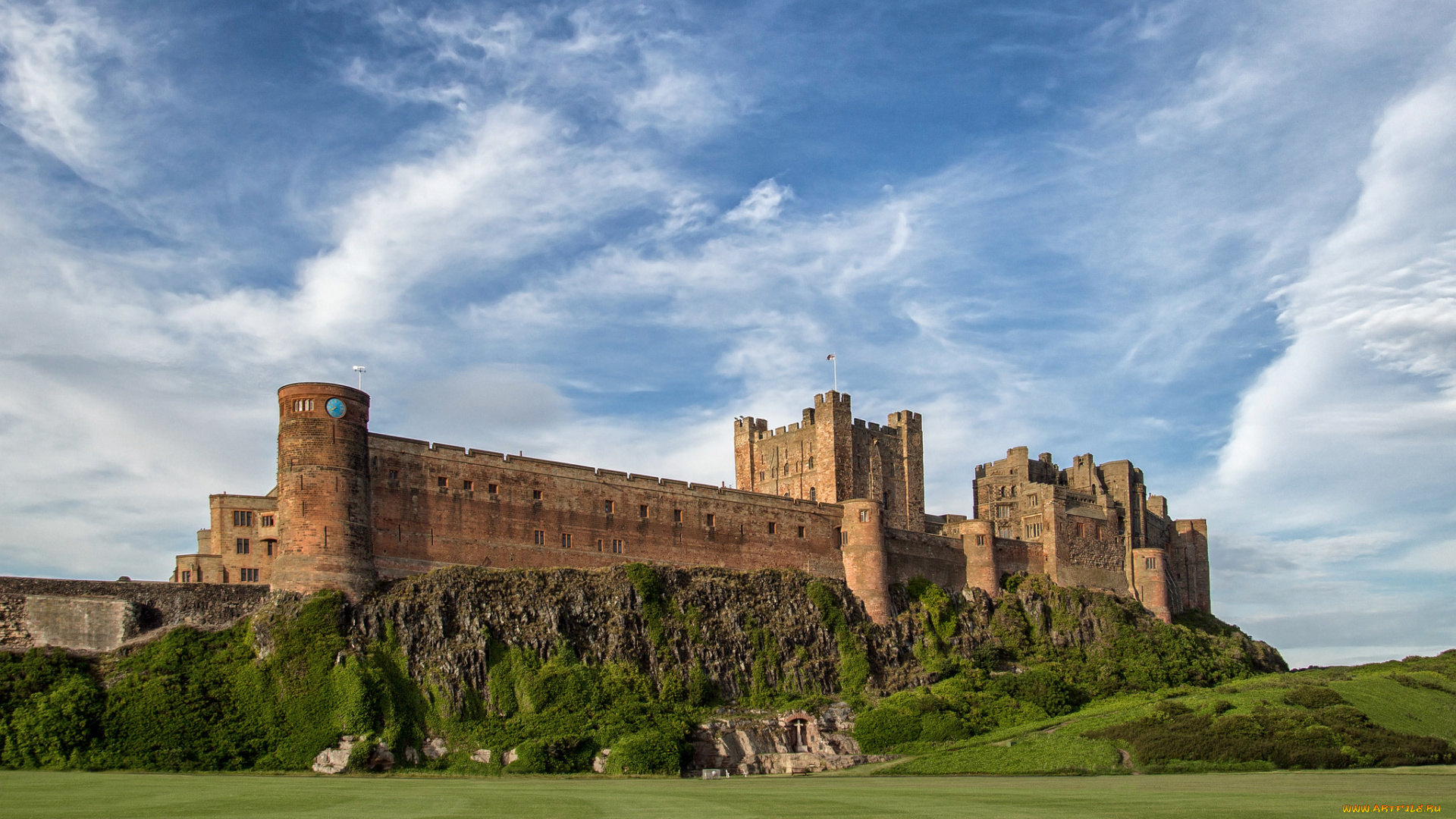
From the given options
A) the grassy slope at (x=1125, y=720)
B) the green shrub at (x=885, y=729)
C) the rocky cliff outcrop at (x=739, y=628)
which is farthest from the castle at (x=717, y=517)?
the grassy slope at (x=1125, y=720)

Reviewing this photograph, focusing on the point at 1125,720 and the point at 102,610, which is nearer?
the point at 102,610

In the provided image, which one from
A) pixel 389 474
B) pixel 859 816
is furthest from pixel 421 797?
pixel 389 474

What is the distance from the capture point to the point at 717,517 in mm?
87750

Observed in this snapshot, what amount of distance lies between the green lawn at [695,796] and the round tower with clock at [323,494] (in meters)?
13.9

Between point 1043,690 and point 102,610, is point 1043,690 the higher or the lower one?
the lower one

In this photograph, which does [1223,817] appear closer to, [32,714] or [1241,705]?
[1241,705]

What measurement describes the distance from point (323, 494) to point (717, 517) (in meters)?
28.0

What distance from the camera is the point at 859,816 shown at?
3894 cm

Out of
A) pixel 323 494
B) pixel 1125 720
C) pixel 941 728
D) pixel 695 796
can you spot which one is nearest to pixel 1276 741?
pixel 1125 720

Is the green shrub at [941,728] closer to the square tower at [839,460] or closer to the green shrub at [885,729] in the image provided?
the green shrub at [885,729]

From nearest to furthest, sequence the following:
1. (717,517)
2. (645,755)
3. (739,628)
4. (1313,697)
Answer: (645,755) → (1313,697) → (739,628) → (717,517)

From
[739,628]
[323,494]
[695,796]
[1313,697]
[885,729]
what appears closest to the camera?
[695,796]

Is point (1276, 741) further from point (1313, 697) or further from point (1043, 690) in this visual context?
point (1043, 690)

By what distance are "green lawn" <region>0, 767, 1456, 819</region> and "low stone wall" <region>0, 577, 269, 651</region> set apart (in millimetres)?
11037
